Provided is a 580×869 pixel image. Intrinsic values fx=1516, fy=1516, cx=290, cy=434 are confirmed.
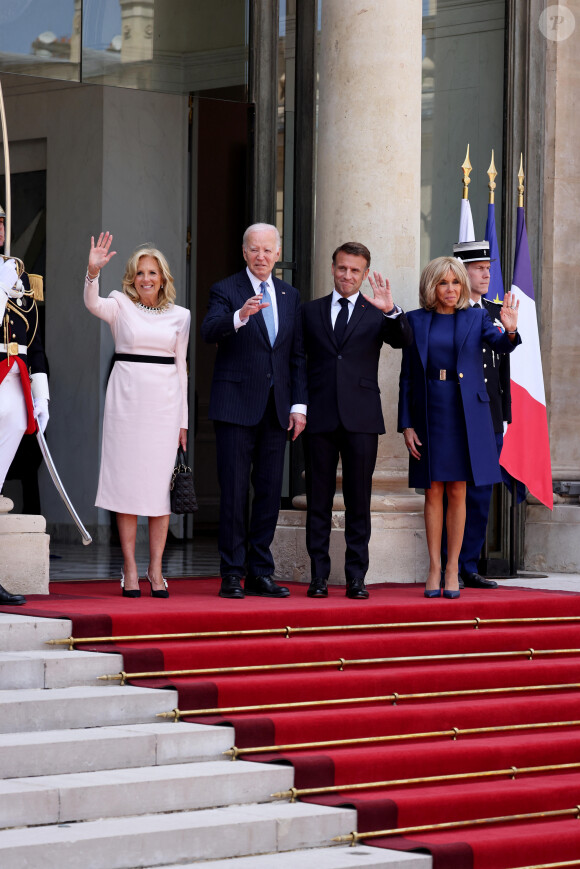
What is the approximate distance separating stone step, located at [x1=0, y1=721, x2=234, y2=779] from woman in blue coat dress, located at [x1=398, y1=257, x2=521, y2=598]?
2.35 meters

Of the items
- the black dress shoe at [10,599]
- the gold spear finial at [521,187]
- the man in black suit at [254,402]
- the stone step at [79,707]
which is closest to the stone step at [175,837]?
the stone step at [79,707]

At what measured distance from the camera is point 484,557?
9.49m

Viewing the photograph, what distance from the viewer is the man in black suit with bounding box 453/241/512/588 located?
27.5 feet

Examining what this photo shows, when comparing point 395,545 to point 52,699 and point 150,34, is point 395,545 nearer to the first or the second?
point 52,699

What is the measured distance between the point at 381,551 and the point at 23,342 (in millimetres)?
2419

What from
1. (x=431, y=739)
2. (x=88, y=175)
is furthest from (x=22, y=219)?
(x=431, y=739)

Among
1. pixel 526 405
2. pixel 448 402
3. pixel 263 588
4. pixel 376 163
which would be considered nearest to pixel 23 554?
pixel 263 588

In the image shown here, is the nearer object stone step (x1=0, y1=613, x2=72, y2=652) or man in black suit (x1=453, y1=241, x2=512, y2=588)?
stone step (x1=0, y1=613, x2=72, y2=652)

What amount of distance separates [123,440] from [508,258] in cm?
438

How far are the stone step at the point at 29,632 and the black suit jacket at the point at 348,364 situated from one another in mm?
2060

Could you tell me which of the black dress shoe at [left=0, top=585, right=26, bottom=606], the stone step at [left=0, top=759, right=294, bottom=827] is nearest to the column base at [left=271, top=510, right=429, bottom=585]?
the black dress shoe at [left=0, top=585, right=26, bottom=606]

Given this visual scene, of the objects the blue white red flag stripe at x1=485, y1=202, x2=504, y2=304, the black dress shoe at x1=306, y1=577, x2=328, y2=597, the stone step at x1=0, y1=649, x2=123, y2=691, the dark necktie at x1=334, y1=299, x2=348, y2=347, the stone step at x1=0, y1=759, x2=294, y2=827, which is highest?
the blue white red flag stripe at x1=485, y1=202, x2=504, y2=304

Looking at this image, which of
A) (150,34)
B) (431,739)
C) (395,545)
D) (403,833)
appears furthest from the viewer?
(150,34)

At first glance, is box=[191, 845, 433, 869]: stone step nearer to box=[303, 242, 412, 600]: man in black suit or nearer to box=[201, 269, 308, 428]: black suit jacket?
box=[303, 242, 412, 600]: man in black suit
